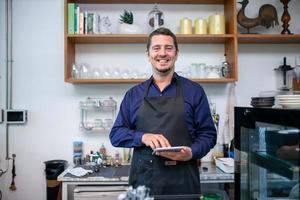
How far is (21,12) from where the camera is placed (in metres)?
2.75

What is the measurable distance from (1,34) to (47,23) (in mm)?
437

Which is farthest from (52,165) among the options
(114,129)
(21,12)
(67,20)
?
(21,12)

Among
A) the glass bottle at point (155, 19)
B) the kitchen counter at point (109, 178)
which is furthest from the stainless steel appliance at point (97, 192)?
the glass bottle at point (155, 19)

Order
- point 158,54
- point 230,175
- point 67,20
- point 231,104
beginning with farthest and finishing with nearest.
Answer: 1. point 231,104
2. point 67,20
3. point 230,175
4. point 158,54

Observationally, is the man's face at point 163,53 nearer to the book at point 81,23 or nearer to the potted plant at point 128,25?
the potted plant at point 128,25

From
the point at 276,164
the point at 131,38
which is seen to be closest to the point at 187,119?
the point at 276,164

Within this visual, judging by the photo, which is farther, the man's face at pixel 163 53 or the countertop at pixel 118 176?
the countertop at pixel 118 176

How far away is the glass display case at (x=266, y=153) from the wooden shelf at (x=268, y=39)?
144cm

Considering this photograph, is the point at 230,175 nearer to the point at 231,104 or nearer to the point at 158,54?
the point at 231,104

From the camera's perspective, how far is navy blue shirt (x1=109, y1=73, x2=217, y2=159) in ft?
5.26

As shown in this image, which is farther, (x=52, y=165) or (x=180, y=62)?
(x=180, y=62)

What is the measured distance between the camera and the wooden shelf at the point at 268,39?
2.50m

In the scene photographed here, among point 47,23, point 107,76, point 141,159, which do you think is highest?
point 47,23

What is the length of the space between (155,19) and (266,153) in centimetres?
173
